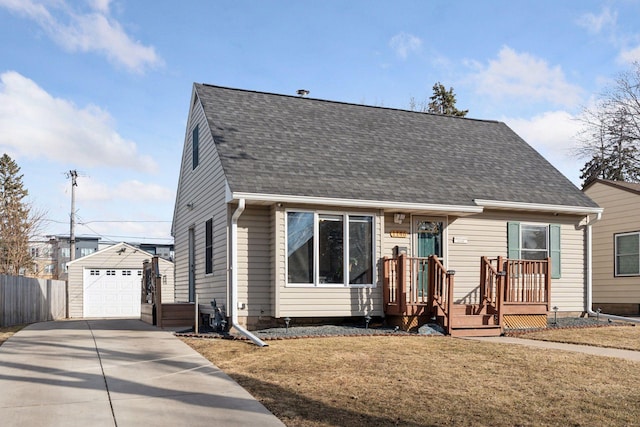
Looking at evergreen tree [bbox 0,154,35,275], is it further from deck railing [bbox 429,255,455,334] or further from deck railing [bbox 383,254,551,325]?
deck railing [bbox 429,255,455,334]

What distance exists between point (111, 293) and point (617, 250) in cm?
2238

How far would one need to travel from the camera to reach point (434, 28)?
1455 centimetres

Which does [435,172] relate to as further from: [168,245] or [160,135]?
[168,245]

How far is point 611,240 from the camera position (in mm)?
18312

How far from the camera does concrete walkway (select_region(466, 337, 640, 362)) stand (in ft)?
30.2

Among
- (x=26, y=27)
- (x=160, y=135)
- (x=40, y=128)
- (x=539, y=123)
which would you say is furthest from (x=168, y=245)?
(x=26, y=27)

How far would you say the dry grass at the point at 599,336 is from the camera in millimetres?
10492

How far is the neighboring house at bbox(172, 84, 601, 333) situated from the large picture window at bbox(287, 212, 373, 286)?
0.02m

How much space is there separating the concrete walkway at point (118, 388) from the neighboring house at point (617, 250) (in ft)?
43.6

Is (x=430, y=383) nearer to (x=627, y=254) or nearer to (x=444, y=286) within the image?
(x=444, y=286)

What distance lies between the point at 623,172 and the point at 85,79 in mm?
30365

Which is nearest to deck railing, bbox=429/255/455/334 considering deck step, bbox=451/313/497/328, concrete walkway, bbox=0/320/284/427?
deck step, bbox=451/313/497/328

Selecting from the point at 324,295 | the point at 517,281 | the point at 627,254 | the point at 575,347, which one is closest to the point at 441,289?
the point at 517,281

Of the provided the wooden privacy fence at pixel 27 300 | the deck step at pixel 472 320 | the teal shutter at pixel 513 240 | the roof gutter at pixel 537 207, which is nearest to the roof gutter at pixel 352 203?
the roof gutter at pixel 537 207
